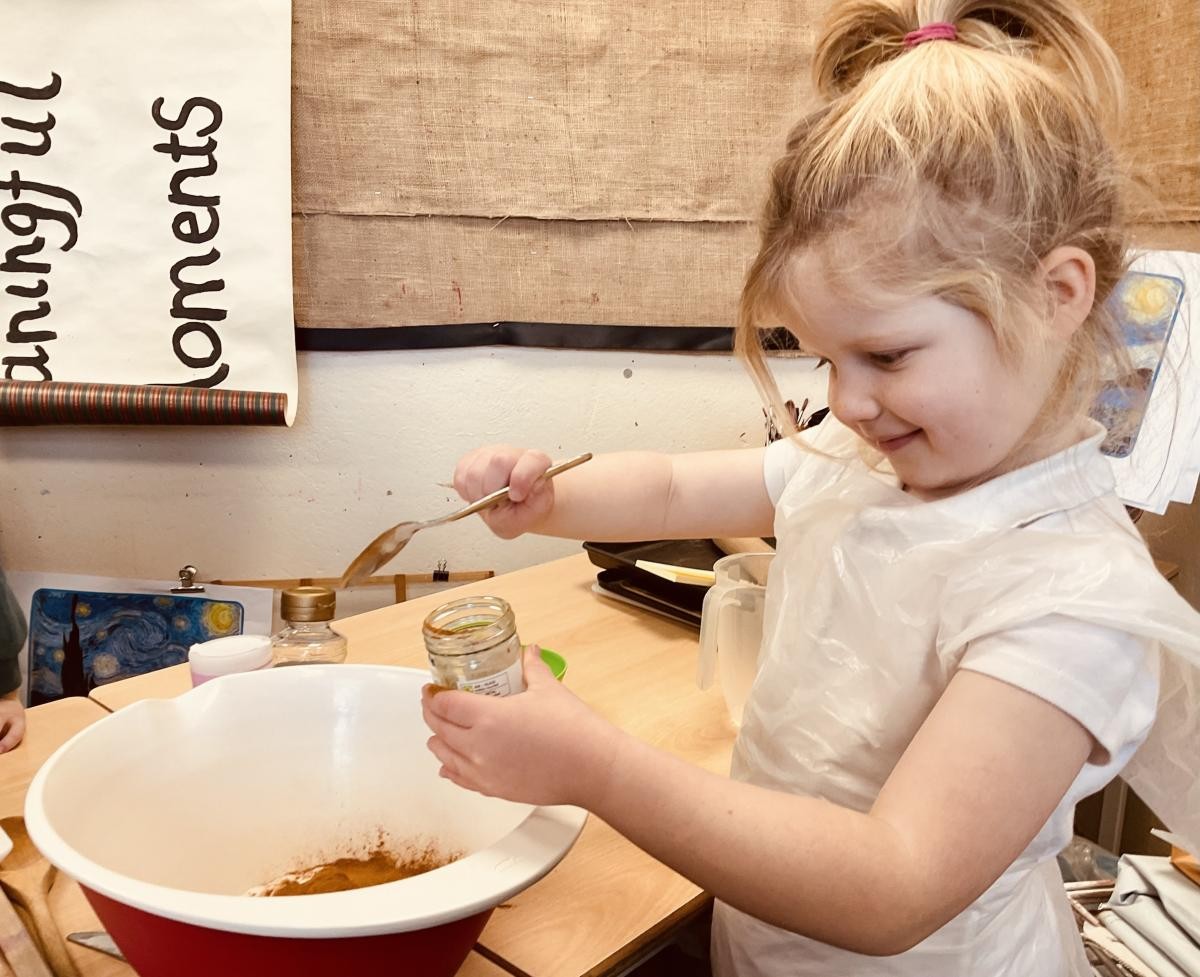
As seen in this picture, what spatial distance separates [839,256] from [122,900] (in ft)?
1.74

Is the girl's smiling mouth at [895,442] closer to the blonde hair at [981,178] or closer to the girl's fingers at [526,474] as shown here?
the blonde hair at [981,178]

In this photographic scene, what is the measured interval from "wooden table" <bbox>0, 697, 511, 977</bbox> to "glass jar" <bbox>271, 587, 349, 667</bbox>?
0.66ft

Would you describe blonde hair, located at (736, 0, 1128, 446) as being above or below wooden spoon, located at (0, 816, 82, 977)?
above

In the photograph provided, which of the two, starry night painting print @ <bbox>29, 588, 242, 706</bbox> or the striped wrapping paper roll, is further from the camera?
starry night painting print @ <bbox>29, 588, 242, 706</bbox>

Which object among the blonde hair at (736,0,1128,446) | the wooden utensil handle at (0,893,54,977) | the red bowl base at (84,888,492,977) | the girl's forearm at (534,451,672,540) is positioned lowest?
the wooden utensil handle at (0,893,54,977)

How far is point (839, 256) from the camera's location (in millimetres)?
571

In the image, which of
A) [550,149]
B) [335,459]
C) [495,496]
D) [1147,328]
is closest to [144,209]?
[335,459]

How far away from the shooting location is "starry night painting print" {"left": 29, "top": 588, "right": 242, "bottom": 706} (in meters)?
1.25

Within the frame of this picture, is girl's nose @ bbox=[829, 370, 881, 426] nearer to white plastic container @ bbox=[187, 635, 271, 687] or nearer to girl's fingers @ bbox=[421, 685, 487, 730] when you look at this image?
girl's fingers @ bbox=[421, 685, 487, 730]

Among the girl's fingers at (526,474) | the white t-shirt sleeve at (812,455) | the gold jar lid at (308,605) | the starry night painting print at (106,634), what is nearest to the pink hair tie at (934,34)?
the white t-shirt sleeve at (812,455)

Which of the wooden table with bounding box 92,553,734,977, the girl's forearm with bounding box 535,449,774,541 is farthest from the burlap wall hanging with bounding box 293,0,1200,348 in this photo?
the girl's forearm with bounding box 535,449,774,541

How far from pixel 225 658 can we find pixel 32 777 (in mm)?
199

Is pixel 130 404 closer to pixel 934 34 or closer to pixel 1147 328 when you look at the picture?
pixel 934 34

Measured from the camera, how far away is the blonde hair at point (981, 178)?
544 millimetres
